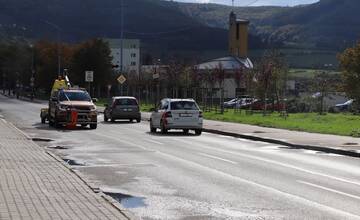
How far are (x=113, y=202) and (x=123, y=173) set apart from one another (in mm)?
5163

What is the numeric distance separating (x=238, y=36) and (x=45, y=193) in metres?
114

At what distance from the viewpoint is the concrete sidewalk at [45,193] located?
9469 mm

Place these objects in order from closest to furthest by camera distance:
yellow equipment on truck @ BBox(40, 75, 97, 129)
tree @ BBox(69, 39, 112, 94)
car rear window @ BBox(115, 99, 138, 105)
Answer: yellow equipment on truck @ BBox(40, 75, 97, 129) < car rear window @ BBox(115, 99, 138, 105) < tree @ BBox(69, 39, 112, 94)

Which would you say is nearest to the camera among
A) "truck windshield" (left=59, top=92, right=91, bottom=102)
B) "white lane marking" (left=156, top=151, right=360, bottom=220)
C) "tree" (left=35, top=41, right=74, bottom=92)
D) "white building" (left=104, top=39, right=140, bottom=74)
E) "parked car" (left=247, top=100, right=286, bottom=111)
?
"white lane marking" (left=156, top=151, right=360, bottom=220)

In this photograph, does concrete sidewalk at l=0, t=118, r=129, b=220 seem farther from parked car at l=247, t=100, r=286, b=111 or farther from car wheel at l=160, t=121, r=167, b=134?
parked car at l=247, t=100, r=286, b=111

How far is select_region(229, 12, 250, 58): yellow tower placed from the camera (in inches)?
4773

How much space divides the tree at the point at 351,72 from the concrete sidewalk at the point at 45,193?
28699mm

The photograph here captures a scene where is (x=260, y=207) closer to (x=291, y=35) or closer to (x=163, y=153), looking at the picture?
(x=163, y=153)

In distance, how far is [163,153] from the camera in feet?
68.7

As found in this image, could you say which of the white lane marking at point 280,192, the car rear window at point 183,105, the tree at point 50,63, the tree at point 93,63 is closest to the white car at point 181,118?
the car rear window at point 183,105

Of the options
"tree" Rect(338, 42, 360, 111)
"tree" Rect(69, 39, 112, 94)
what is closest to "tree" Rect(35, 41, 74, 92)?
"tree" Rect(69, 39, 112, 94)

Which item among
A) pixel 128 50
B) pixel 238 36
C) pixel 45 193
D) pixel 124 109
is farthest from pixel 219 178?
pixel 128 50

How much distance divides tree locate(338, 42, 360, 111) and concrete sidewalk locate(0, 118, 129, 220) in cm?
2870

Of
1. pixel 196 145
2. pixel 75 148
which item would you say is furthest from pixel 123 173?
pixel 196 145
